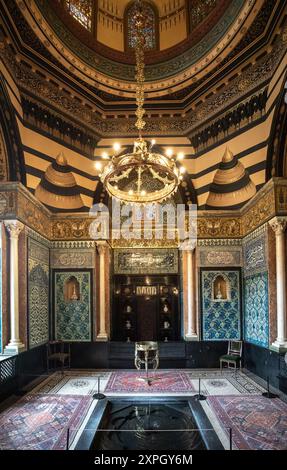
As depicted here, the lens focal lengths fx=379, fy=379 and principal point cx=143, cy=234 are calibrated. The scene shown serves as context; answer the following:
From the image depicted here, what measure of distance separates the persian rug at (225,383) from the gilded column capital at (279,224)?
3.15 m

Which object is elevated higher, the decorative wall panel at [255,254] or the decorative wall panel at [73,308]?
the decorative wall panel at [255,254]

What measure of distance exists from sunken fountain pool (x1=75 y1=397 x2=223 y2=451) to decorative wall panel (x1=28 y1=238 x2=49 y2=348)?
9.24ft

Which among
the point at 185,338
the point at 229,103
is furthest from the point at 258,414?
the point at 229,103

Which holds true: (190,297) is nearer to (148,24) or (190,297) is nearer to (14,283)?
(14,283)

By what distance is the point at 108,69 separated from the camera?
9328 millimetres

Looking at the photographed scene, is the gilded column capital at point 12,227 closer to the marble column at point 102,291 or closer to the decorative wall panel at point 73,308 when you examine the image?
the decorative wall panel at point 73,308

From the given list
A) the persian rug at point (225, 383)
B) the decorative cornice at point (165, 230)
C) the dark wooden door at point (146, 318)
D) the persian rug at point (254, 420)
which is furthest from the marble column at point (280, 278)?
the dark wooden door at point (146, 318)

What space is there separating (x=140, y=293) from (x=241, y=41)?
687 centimetres

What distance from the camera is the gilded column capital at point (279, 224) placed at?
761 cm

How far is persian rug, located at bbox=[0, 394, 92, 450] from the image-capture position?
4832mm

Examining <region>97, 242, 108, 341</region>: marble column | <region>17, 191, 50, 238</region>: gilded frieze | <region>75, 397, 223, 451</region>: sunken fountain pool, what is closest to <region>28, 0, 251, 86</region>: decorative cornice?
<region>17, 191, 50, 238</region>: gilded frieze

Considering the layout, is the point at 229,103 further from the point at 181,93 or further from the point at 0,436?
the point at 0,436

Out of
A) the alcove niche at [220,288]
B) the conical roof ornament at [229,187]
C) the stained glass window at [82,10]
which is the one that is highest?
the stained glass window at [82,10]

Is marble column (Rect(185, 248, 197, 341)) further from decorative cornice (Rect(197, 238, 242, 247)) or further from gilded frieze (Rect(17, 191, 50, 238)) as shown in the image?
gilded frieze (Rect(17, 191, 50, 238))
